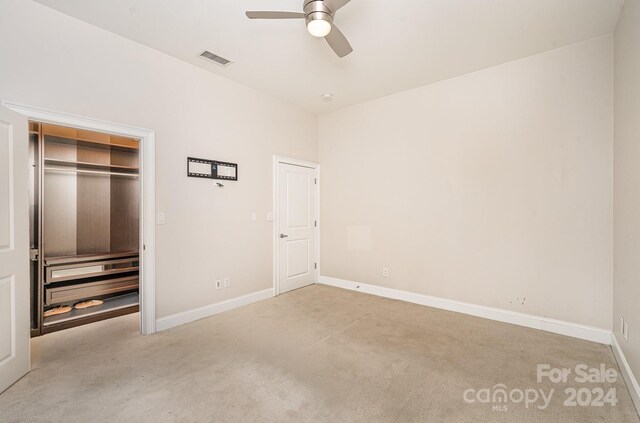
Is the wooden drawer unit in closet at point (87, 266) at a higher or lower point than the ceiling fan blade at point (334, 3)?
lower

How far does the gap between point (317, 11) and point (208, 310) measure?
3.35m

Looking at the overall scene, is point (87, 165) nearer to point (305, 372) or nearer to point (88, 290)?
point (88, 290)

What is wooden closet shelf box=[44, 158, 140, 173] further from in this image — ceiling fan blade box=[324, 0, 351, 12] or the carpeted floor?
ceiling fan blade box=[324, 0, 351, 12]

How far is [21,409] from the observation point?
186cm

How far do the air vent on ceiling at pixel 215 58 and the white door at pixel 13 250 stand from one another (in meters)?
1.74

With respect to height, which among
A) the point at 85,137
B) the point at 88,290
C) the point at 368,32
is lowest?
the point at 88,290

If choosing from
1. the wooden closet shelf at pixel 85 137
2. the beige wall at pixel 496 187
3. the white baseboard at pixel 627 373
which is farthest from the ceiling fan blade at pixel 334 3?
the white baseboard at pixel 627 373

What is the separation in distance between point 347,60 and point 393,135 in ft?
4.63

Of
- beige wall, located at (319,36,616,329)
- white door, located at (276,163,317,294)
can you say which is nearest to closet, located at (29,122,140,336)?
white door, located at (276,163,317,294)

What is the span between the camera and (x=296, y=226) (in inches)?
188

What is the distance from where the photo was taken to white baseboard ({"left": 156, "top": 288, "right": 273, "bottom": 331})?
3.16 metres

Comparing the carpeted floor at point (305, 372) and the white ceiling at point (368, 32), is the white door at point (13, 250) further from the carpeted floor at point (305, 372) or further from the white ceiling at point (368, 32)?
the white ceiling at point (368, 32)

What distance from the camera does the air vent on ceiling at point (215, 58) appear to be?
3184 mm

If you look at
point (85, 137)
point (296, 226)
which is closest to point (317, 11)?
point (296, 226)
